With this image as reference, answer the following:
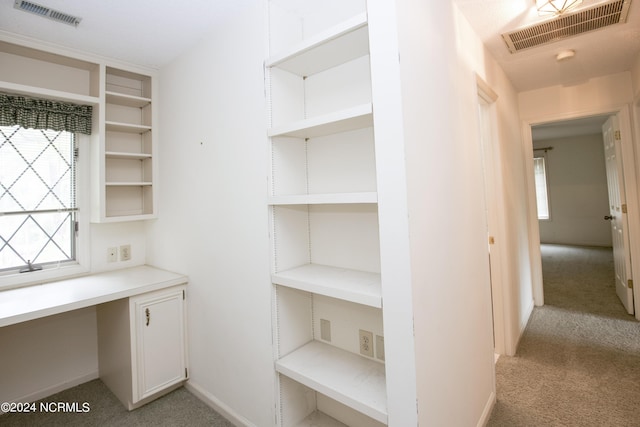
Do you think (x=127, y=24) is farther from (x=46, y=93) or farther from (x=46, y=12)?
(x=46, y=93)

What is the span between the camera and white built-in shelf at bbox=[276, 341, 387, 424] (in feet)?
4.32

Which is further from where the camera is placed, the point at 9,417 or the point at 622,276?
the point at 622,276

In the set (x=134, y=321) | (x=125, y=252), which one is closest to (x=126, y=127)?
(x=125, y=252)

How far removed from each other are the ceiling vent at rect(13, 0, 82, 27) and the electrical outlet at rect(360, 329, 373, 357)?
8.35 ft

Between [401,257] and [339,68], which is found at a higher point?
[339,68]

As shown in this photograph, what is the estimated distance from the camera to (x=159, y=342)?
2154 mm

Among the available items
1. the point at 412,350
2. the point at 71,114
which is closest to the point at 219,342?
the point at 412,350

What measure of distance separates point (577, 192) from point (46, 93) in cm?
921

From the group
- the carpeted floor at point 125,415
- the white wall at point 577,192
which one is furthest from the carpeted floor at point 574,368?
the white wall at point 577,192

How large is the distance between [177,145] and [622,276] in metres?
4.65

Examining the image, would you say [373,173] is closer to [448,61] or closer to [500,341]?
[448,61]

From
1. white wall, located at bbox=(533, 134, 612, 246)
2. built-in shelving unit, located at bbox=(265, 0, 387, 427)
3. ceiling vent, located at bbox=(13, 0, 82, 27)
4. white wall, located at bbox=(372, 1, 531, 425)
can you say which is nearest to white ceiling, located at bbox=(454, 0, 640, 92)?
white wall, located at bbox=(372, 1, 531, 425)

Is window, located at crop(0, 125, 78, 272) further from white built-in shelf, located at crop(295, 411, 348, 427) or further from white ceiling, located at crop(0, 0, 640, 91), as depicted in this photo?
white built-in shelf, located at crop(295, 411, 348, 427)

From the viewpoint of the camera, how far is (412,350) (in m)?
1.14
